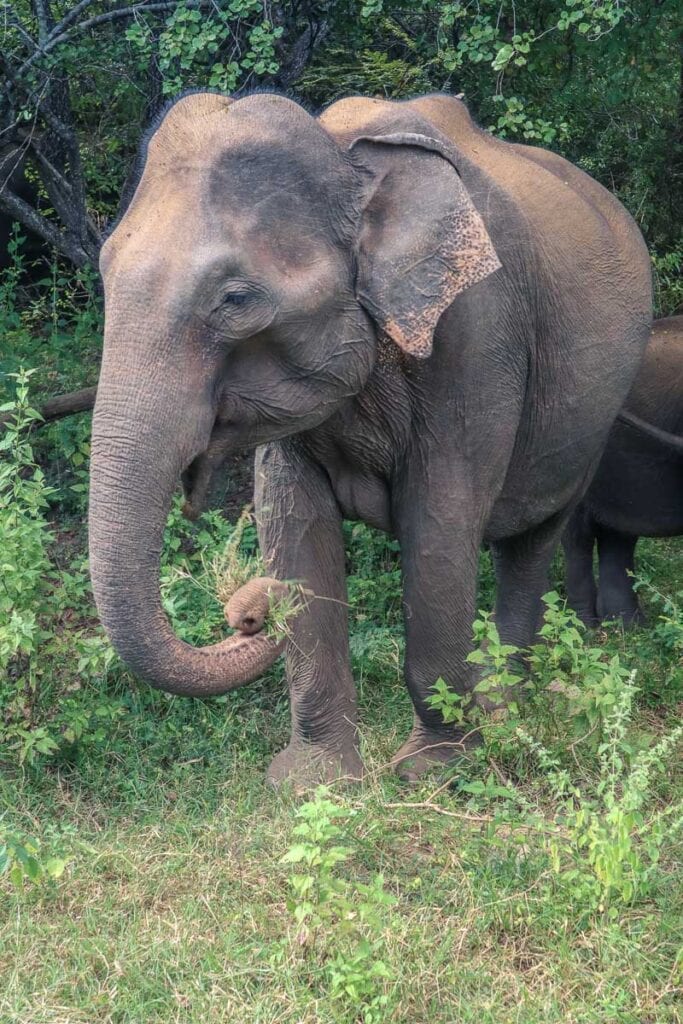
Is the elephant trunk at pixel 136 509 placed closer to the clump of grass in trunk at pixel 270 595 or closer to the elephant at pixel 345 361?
the elephant at pixel 345 361

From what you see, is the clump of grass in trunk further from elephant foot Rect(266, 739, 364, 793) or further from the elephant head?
elephant foot Rect(266, 739, 364, 793)

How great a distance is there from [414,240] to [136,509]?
1095mm

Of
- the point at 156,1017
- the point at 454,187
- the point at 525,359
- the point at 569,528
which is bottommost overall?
the point at 569,528

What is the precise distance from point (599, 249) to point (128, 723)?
230cm

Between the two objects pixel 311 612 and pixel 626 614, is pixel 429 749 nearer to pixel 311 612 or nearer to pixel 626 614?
pixel 311 612

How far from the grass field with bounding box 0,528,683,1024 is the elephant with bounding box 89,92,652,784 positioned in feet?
1.12

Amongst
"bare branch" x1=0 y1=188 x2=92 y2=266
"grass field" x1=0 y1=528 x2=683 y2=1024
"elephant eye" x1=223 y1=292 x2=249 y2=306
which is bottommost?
"grass field" x1=0 y1=528 x2=683 y2=1024

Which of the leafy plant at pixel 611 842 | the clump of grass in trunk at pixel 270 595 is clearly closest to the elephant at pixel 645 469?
the clump of grass in trunk at pixel 270 595

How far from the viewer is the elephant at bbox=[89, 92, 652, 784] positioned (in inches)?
147

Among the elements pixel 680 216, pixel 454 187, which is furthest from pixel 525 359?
pixel 680 216

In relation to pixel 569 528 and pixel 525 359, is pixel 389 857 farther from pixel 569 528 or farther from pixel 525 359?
pixel 569 528

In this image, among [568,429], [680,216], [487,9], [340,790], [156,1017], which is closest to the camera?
[156,1017]

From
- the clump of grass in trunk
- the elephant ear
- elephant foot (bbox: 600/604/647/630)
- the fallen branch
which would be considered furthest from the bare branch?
the elephant ear

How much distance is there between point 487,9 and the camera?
6.16 m
